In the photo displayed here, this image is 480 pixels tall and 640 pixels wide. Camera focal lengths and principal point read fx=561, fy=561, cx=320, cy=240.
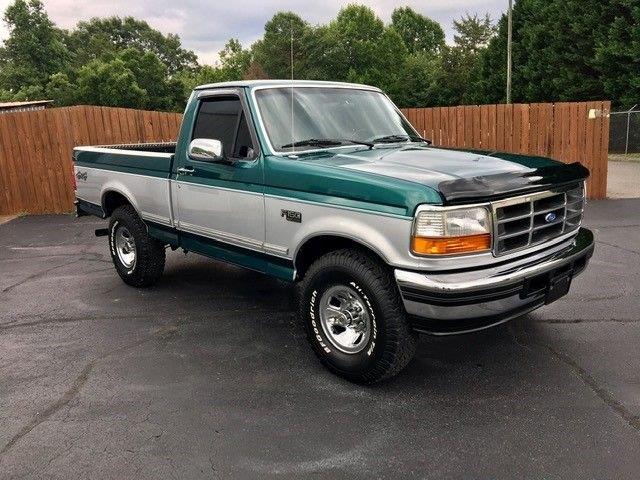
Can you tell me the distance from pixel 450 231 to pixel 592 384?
61.8 inches

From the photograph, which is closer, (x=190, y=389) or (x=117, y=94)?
(x=190, y=389)

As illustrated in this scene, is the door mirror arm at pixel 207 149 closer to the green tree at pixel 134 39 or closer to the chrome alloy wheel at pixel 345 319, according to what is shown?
the chrome alloy wheel at pixel 345 319

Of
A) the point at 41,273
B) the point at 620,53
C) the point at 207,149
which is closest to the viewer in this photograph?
the point at 207,149

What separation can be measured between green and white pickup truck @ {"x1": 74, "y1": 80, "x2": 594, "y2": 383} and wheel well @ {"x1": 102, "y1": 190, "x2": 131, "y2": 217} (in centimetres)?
106

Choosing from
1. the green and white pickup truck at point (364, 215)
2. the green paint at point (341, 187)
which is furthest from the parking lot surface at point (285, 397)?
the green paint at point (341, 187)

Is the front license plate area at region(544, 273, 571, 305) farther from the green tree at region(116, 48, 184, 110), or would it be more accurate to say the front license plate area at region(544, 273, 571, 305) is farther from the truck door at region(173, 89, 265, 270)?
the green tree at region(116, 48, 184, 110)

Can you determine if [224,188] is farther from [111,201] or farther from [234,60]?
[234,60]

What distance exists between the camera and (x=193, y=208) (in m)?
4.99

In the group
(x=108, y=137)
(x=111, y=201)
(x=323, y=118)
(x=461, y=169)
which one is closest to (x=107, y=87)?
(x=108, y=137)

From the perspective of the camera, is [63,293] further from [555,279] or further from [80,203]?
[555,279]

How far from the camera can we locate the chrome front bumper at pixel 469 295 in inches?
128

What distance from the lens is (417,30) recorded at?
286ft

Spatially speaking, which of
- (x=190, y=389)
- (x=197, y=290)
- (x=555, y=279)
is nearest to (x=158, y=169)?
(x=197, y=290)

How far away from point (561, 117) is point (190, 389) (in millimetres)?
10633
